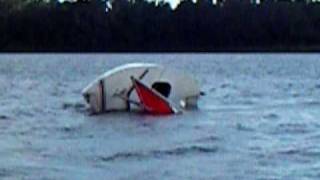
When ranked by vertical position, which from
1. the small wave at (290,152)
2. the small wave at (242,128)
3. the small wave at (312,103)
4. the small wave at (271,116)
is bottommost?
the small wave at (312,103)

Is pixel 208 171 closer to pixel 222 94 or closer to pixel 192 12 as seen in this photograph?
pixel 222 94

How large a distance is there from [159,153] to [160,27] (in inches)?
6161

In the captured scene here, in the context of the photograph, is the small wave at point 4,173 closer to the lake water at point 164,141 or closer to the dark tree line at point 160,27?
the lake water at point 164,141

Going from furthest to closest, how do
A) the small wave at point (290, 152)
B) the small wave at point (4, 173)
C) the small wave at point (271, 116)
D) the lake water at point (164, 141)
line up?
the small wave at point (271, 116), the small wave at point (290, 152), the lake water at point (164, 141), the small wave at point (4, 173)

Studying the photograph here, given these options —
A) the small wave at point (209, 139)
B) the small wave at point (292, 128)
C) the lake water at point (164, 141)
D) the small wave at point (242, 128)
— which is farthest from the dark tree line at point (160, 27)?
the small wave at point (209, 139)

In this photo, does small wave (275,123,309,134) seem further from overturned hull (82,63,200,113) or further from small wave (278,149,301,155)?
overturned hull (82,63,200,113)

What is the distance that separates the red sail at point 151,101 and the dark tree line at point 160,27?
455 feet

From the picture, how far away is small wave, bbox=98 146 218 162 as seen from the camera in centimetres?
2633

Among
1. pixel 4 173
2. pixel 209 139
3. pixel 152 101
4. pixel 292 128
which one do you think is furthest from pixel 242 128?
pixel 4 173

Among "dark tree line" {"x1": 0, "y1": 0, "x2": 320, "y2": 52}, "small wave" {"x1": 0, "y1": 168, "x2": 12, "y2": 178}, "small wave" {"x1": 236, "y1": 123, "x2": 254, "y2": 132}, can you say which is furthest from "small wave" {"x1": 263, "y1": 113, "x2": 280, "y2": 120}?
"dark tree line" {"x1": 0, "y1": 0, "x2": 320, "y2": 52}

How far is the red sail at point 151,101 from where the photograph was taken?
39.0 m

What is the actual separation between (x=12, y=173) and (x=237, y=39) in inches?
6402

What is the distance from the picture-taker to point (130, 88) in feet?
→ 131

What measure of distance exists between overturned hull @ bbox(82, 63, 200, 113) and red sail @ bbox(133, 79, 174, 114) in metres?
0.11
